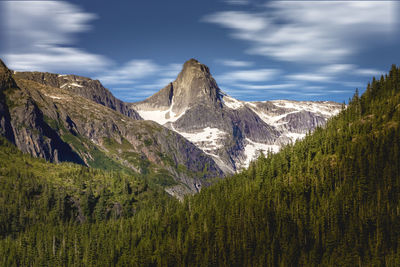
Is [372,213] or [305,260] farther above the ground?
[372,213]

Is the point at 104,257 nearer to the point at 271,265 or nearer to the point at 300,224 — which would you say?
the point at 271,265

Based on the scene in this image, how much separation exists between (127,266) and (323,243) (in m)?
87.0

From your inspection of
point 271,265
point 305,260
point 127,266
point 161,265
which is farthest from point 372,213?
point 127,266

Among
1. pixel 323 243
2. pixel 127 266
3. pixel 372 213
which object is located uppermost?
pixel 372 213

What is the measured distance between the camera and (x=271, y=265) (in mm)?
181125

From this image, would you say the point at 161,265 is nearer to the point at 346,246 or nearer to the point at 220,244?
the point at 220,244

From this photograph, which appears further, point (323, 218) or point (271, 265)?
point (323, 218)

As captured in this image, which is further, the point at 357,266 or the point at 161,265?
the point at 161,265

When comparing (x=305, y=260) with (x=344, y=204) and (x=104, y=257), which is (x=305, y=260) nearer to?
(x=344, y=204)

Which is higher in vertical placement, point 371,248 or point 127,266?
point 371,248

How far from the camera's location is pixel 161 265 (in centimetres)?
18925

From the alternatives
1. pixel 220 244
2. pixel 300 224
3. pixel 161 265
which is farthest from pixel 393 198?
pixel 161 265

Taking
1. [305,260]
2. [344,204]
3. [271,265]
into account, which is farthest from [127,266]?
[344,204]

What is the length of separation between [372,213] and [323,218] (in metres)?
21.4
